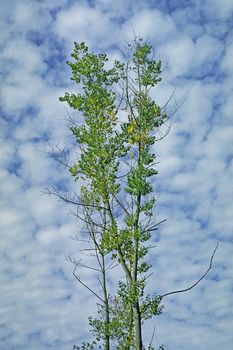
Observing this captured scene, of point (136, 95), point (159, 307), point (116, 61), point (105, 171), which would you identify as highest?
point (116, 61)

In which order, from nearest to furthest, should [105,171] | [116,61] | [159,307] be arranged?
[159,307] < [105,171] < [116,61]

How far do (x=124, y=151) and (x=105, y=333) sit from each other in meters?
7.12

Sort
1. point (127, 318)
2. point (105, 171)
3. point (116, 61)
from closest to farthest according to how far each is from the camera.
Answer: point (105, 171) < point (116, 61) < point (127, 318)

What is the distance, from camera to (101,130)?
48.7ft

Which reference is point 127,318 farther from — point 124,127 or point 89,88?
point 89,88

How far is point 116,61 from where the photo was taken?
15.3 m

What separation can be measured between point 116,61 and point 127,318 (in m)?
9.16

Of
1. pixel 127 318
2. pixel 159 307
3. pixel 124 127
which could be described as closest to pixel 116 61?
pixel 124 127

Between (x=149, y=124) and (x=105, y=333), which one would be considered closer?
(x=149, y=124)

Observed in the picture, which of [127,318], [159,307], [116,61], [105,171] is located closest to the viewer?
[159,307]

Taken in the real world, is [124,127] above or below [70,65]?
below

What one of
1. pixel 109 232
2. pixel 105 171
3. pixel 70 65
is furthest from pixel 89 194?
pixel 70 65

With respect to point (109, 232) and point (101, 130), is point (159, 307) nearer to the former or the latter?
point (109, 232)

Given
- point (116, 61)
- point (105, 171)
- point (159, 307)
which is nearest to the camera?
point (159, 307)
